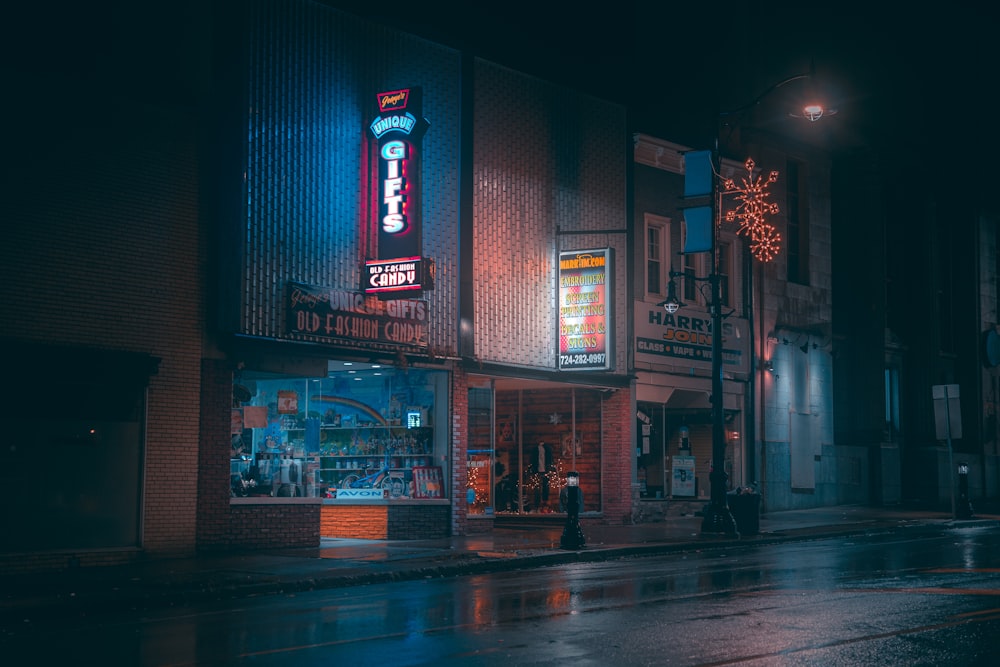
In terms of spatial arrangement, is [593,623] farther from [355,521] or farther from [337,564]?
[355,521]

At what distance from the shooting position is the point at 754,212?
29406 mm

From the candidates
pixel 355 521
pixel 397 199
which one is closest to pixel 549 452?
pixel 355 521

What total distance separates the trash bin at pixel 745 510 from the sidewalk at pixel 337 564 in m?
0.48

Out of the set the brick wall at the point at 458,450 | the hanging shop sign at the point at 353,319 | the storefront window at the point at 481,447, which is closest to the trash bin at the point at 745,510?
the storefront window at the point at 481,447

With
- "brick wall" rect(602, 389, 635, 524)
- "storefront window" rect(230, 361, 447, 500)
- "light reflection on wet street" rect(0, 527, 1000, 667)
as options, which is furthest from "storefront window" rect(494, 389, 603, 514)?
"light reflection on wet street" rect(0, 527, 1000, 667)

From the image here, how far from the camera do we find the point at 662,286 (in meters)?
30.6

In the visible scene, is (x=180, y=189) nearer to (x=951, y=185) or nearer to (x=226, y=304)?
(x=226, y=304)

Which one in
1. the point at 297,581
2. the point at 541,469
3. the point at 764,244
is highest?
the point at 764,244

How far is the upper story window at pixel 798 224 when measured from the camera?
3616 cm

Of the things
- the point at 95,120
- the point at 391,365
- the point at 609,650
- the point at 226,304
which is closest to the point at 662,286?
the point at 391,365

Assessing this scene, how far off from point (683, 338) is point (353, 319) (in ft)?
38.4

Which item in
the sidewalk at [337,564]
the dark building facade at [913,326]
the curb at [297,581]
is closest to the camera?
the curb at [297,581]

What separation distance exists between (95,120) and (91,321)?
3.20 meters

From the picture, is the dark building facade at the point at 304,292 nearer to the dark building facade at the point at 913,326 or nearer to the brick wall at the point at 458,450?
the brick wall at the point at 458,450
